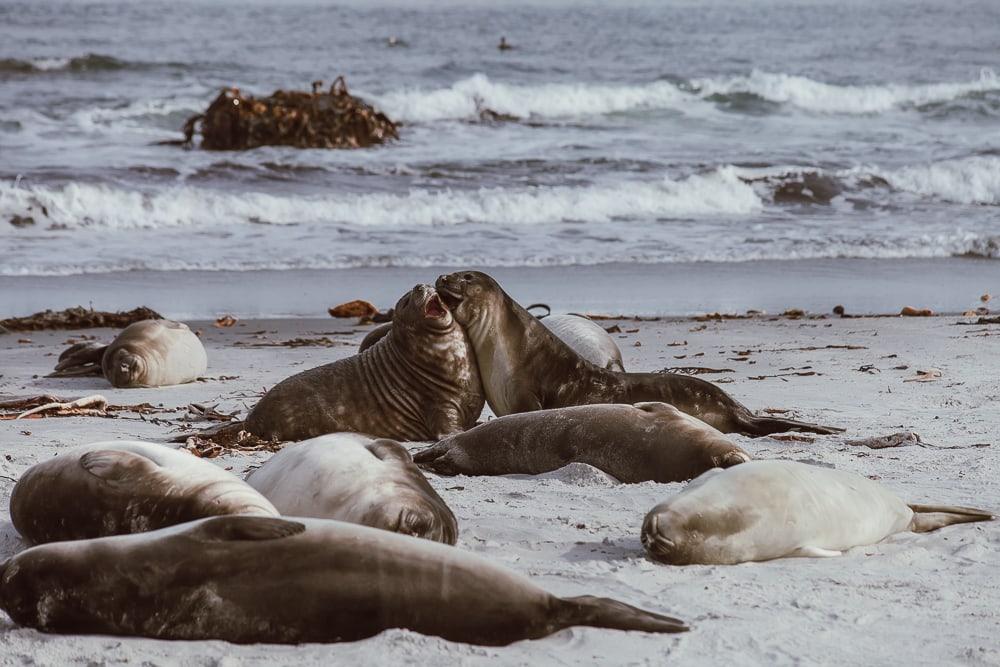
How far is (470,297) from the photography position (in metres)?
6.66

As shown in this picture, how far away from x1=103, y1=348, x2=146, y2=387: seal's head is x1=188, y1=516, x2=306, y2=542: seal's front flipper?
5.15 meters

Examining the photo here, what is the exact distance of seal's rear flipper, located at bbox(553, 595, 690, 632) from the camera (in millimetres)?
3232

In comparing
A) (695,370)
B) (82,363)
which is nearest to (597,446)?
(695,370)

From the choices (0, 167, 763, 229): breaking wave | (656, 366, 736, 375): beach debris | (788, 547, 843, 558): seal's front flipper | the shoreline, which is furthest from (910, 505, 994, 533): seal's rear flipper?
(0, 167, 763, 229): breaking wave

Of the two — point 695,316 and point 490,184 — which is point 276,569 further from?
point 490,184

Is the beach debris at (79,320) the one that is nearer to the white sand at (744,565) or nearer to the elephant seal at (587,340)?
the white sand at (744,565)

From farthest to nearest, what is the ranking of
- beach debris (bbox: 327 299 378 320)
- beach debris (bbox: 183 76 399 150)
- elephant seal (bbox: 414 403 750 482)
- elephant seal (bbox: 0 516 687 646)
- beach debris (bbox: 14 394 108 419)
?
1. beach debris (bbox: 183 76 399 150)
2. beach debris (bbox: 327 299 378 320)
3. beach debris (bbox: 14 394 108 419)
4. elephant seal (bbox: 414 403 750 482)
5. elephant seal (bbox: 0 516 687 646)

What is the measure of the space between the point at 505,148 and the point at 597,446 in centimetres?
1725

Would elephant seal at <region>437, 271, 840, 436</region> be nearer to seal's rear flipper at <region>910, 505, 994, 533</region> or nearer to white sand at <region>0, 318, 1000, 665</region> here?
white sand at <region>0, 318, 1000, 665</region>

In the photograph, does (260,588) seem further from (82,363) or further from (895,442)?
(82,363)

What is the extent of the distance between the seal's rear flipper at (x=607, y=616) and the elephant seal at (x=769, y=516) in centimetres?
62

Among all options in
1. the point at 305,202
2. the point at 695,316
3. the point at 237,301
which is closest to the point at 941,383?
the point at 695,316

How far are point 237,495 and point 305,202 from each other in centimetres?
1339

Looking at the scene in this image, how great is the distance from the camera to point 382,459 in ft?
14.2
